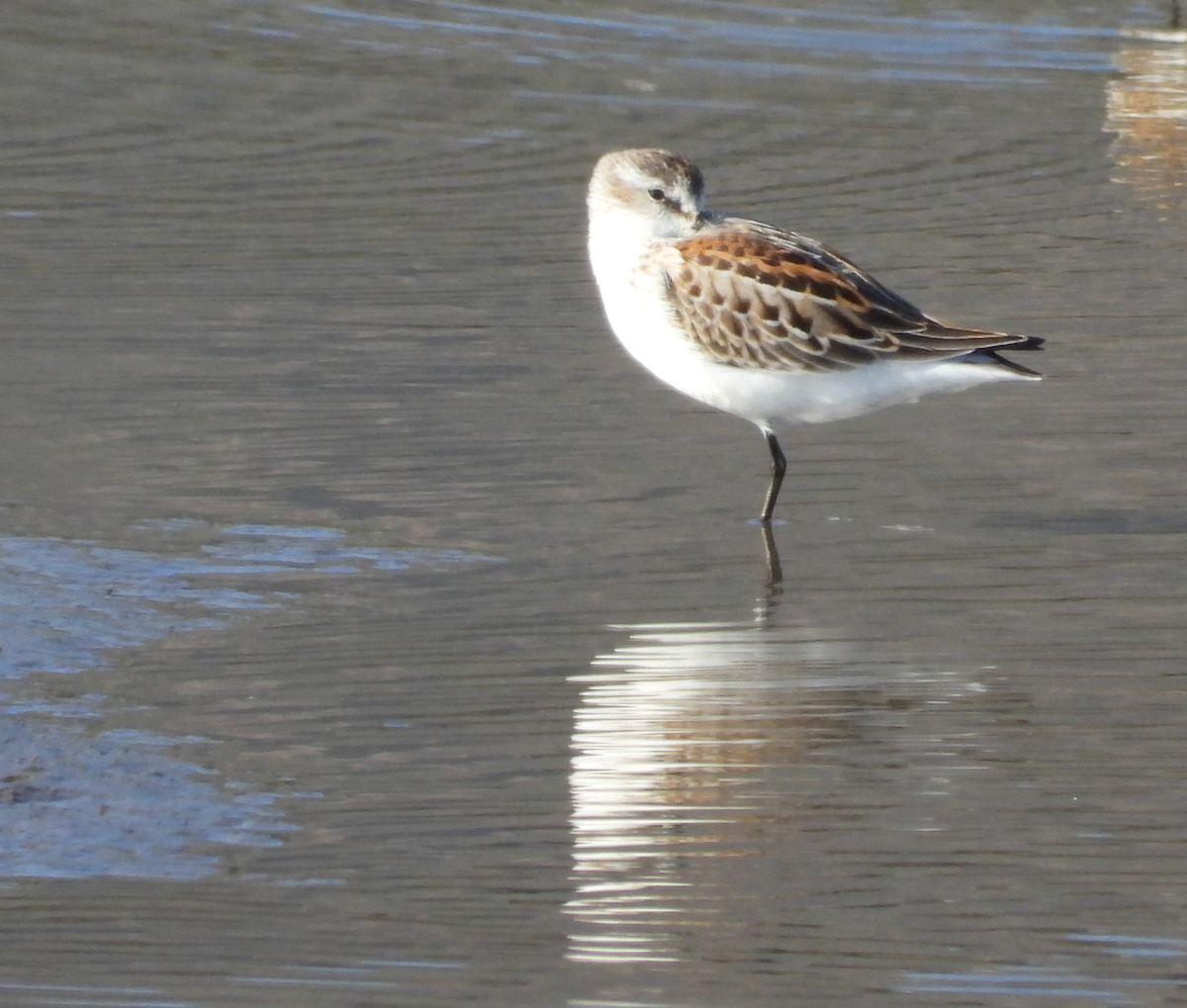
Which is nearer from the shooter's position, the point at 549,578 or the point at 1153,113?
the point at 549,578

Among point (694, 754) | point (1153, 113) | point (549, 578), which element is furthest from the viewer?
point (1153, 113)

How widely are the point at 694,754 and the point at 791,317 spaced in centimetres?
225

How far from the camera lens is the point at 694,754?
5289 mm

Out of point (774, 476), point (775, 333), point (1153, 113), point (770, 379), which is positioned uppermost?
point (1153, 113)

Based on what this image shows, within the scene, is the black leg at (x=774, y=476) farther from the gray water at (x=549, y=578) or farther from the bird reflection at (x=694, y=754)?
the bird reflection at (x=694, y=754)

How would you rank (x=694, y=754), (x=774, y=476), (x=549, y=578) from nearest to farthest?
(x=694, y=754)
(x=549, y=578)
(x=774, y=476)

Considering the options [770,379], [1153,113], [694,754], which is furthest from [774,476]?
[1153,113]

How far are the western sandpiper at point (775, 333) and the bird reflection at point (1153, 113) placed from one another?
3.65 m

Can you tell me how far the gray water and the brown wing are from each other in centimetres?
45

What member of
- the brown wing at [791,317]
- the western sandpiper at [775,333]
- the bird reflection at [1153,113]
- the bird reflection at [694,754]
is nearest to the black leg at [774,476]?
the western sandpiper at [775,333]

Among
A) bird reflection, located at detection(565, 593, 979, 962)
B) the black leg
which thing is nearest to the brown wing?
the black leg

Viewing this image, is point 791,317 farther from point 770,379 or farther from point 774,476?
point 774,476

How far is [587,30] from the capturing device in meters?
13.6

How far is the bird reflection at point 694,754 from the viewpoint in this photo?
15.0 ft
